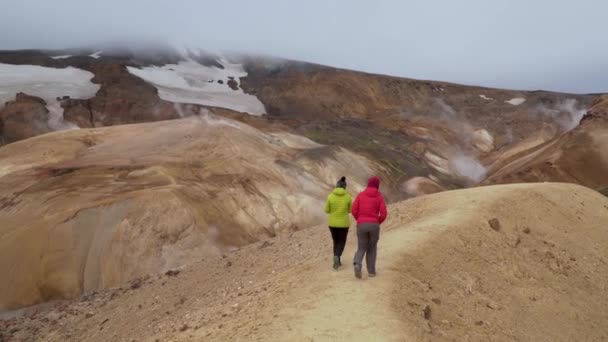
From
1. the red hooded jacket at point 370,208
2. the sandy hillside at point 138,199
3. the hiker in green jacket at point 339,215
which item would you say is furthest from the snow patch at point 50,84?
the red hooded jacket at point 370,208

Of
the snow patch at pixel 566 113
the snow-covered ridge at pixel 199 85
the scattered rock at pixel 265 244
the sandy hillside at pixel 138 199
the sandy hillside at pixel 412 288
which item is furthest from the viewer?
the snow patch at pixel 566 113

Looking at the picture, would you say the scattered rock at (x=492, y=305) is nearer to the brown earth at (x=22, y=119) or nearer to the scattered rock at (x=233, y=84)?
the brown earth at (x=22, y=119)

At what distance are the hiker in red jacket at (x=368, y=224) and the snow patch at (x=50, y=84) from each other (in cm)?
3758

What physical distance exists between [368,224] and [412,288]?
106cm

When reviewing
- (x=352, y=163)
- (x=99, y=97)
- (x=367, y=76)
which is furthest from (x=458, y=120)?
(x=99, y=97)

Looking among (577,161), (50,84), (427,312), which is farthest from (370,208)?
(50,84)

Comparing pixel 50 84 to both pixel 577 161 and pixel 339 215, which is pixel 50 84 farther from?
pixel 339 215

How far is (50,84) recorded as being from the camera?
4616 centimetres

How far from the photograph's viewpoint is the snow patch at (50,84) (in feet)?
139

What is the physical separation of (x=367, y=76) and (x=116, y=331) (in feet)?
180

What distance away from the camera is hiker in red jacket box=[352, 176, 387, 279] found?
797 cm

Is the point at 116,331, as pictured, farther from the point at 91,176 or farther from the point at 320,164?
the point at 320,164

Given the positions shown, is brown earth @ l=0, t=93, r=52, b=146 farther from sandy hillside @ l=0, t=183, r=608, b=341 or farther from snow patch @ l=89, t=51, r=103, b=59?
sandy hillside @ l=0, t=183, r=608, b=341

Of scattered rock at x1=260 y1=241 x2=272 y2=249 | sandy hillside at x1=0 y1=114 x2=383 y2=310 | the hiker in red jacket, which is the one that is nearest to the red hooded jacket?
the hiker in red jacket
